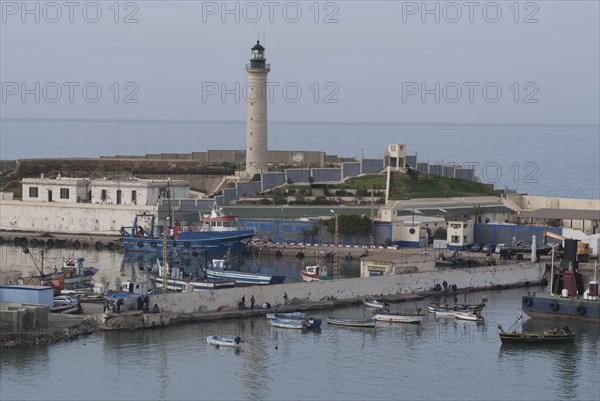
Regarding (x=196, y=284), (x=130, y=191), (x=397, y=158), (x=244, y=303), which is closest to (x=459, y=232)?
(x=397, y=158)

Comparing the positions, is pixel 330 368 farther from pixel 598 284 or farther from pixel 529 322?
pixel 598 284

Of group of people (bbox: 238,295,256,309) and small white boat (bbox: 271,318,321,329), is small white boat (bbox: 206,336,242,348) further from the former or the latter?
group of people (bbox: 238,295,256,309)

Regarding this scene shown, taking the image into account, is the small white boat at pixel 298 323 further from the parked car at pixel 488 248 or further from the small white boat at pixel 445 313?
the parked car at pixel 488 248

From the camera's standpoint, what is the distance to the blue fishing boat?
199 ft

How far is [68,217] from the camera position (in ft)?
224

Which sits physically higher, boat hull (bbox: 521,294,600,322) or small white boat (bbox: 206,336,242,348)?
boat hull (bbox: 521,294,600,322)

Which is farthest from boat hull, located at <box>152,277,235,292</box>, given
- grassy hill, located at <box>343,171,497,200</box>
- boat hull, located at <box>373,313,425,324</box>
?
grassy hill, located at <box>343,171,497,200</box>

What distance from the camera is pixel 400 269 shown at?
4816cm

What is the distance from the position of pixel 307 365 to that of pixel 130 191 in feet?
114

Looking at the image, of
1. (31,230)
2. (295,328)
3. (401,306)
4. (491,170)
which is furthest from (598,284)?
(491,170)

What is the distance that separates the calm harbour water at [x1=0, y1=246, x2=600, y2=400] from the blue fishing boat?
67.8 feet

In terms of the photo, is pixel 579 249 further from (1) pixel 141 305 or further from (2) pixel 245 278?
(1) pixel 141 305

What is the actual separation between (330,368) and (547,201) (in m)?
36.8

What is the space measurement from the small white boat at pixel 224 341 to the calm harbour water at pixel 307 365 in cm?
27
